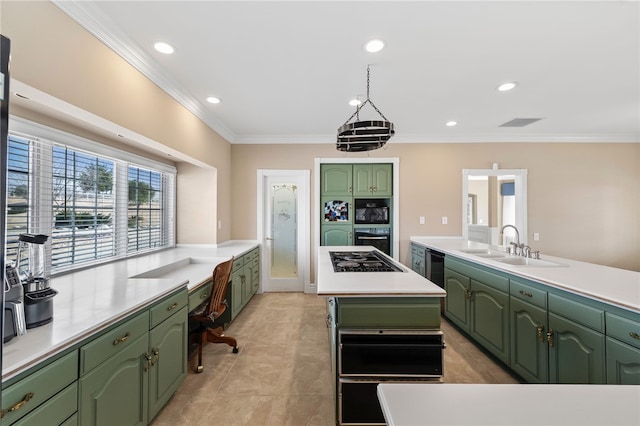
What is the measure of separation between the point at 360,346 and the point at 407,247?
299cm

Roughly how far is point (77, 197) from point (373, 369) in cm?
260

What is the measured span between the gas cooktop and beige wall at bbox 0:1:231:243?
6.35ft

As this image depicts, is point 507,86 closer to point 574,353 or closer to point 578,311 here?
point 578,311

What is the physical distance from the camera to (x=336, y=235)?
14.4 feet

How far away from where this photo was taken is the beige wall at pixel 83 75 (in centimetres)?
129

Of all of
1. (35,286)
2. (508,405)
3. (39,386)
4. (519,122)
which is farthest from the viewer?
(519,122)

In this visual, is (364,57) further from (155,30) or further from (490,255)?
(490,255)

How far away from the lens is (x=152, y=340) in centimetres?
156

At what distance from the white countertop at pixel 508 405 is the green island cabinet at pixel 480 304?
1.77 meters

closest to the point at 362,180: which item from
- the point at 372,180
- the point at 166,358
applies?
the point at 372,180

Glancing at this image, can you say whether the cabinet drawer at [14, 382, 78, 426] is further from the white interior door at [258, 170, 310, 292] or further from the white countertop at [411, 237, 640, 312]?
the white interior door at [258, 170, 310, 292]

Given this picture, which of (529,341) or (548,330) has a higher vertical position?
(548,330)

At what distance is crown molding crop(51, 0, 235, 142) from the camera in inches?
60.6

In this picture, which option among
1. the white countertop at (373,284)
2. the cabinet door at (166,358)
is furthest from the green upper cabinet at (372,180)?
the cabinet door at (166,358)
